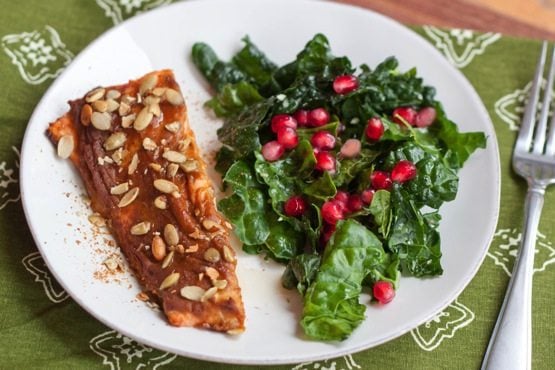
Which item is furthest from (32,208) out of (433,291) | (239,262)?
(433,291)

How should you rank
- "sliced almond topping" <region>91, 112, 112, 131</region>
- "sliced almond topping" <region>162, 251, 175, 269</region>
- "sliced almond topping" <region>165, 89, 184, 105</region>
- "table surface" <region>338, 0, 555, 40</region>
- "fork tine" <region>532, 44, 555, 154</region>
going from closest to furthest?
"sliced almond topping" <region>162, 251, 175, 269</region>, "sliced almond topping" <region>91, 112, 112, 131</region>, "sliced almond topping" <region>165, 89, 184, 105</region>, "fork tine" <region>532, 44, 555, 154</region>, "table surface" <region>338, 0, 555, 40</region>

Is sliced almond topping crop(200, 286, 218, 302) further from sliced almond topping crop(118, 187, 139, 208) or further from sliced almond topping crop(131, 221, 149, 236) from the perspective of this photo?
sliced almond topping crop(118, 187, 139, 208)

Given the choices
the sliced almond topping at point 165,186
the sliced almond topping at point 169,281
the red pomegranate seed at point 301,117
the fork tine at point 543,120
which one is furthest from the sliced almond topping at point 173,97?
the fork tine at point 543,120

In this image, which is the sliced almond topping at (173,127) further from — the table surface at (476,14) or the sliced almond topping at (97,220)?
the table surface at (476,14)

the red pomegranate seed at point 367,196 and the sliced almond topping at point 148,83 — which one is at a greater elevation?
the red pomegranate seed at point 367,196

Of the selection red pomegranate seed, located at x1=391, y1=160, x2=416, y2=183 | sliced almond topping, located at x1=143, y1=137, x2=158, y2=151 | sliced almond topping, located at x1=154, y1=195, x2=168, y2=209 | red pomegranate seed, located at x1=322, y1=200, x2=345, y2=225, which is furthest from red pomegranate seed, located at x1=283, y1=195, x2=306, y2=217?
sliced almond topping, located at x1=143, y1=137, x2=158, y2=151

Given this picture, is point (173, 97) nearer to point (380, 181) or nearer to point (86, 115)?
point (86, 115)
